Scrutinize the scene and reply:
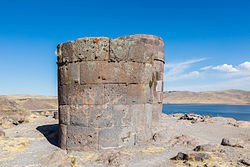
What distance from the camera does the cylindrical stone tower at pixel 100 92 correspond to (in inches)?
228

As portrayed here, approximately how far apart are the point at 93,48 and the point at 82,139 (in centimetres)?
284

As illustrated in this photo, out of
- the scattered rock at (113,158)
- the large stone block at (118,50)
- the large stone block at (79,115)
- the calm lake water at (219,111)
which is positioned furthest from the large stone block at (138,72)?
the calm lake water at (219,111)

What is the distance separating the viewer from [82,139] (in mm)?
5824

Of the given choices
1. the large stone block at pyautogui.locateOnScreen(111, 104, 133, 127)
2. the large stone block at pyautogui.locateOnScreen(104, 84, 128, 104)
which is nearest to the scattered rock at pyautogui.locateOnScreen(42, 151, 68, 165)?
the large stone block at pyautogui.locateOnScreen(111, 104, 133, 127)

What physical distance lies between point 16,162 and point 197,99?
5243 inches

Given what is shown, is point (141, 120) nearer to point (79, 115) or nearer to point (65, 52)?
point (79, 115)

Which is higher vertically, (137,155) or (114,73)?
(114,73)

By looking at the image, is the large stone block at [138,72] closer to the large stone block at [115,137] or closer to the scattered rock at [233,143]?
the large stone block at [115,137]

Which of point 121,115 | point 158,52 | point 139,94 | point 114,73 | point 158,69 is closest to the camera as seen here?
point 114,73

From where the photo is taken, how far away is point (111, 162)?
4680 millimetres

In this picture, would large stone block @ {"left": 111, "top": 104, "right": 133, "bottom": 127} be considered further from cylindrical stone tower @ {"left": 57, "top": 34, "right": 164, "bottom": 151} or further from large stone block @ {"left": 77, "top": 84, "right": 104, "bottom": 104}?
large stone block @ {"left": 77, "top": 84, "right": 104, "bottom": 104}

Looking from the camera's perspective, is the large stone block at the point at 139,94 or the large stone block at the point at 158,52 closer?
the large stone block at the point at 139,94

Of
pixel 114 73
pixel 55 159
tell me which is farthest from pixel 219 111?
pixel 55 159

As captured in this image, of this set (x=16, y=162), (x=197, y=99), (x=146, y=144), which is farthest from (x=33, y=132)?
(x=197, y=99)
